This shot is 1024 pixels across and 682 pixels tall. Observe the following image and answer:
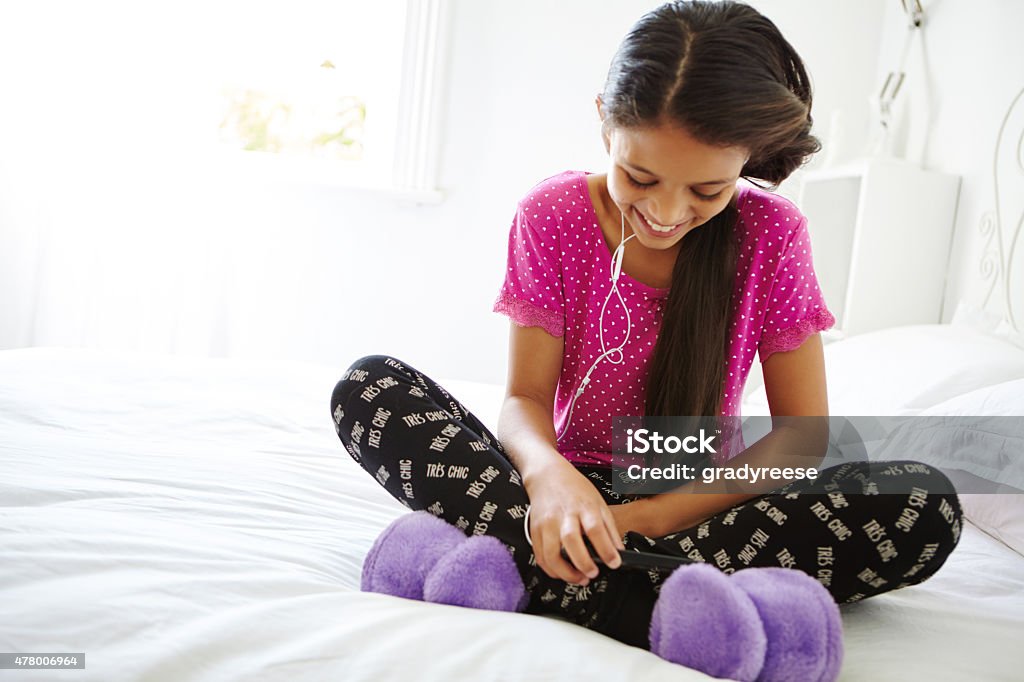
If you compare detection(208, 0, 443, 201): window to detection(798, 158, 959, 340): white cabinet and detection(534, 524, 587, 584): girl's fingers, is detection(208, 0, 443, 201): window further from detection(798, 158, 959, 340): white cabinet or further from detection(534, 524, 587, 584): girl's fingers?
detection(534, 524, 587, 584): girl's fingers

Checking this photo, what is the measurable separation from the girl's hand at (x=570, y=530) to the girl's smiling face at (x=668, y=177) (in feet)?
1.01

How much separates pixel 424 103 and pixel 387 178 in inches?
10.6

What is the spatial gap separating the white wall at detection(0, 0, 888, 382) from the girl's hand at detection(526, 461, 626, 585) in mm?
1942

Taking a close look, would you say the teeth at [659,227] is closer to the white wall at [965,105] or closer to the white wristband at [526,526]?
the white wristband at [526,526]

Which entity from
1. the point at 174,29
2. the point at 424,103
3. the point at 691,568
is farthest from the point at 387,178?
the point at 691,568

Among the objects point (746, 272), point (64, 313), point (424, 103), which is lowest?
point (64, 313)

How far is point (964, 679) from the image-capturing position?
716mm

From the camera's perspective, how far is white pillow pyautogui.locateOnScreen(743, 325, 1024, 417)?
143 centimetres

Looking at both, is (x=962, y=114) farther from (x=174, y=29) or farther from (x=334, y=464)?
(x=174, y=29)

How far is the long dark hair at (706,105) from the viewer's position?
2.85 feet

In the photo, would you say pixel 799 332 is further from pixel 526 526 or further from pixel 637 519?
pixel 526 526

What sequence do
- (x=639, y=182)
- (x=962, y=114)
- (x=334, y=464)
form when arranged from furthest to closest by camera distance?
1. (x=962, y=114)
2. (x=334, y=464)
3. (x=639, y=182)

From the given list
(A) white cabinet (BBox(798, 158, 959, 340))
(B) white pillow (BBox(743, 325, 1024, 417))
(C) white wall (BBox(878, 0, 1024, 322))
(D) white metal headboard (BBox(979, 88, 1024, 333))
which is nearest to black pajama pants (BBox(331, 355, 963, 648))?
(B) white pillow (BBox(743, 325, 1024, 417))

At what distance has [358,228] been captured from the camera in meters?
2.73
